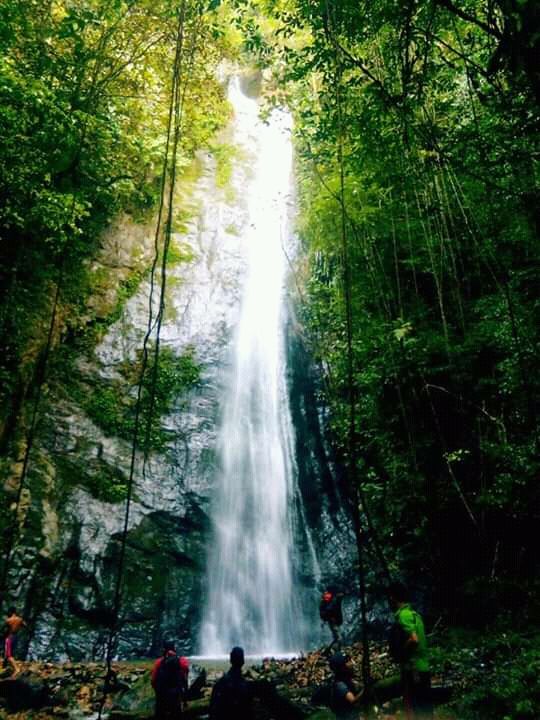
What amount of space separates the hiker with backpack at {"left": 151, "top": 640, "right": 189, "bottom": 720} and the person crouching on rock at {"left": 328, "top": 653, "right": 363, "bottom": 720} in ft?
5.25

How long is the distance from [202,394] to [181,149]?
20.7 ft

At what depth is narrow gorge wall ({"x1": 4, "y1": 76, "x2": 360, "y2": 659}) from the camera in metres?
9.34

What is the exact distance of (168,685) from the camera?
5012 mm

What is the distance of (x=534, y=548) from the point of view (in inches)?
296

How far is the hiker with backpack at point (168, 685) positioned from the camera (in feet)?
16.1

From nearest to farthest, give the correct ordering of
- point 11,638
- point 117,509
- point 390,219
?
point 11,638 < point 390,219 < point 117,509

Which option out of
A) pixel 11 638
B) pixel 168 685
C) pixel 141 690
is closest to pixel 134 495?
pixel 11 638

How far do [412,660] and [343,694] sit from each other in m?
0.66

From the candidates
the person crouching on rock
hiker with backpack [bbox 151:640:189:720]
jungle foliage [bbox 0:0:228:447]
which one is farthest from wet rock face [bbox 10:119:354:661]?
the person crouching on rock

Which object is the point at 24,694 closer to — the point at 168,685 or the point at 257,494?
the point at 168,685

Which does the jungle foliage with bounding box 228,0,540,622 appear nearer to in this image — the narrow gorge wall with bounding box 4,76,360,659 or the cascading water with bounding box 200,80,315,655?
the narrow gorge wall with bounding box 4,76,360,659

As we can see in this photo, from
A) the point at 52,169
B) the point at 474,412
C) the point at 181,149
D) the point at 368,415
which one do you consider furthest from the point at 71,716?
the point at 181,149

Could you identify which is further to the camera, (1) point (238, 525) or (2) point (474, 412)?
(1) point (238, 525)

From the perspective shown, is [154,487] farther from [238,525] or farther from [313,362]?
[313,362]
